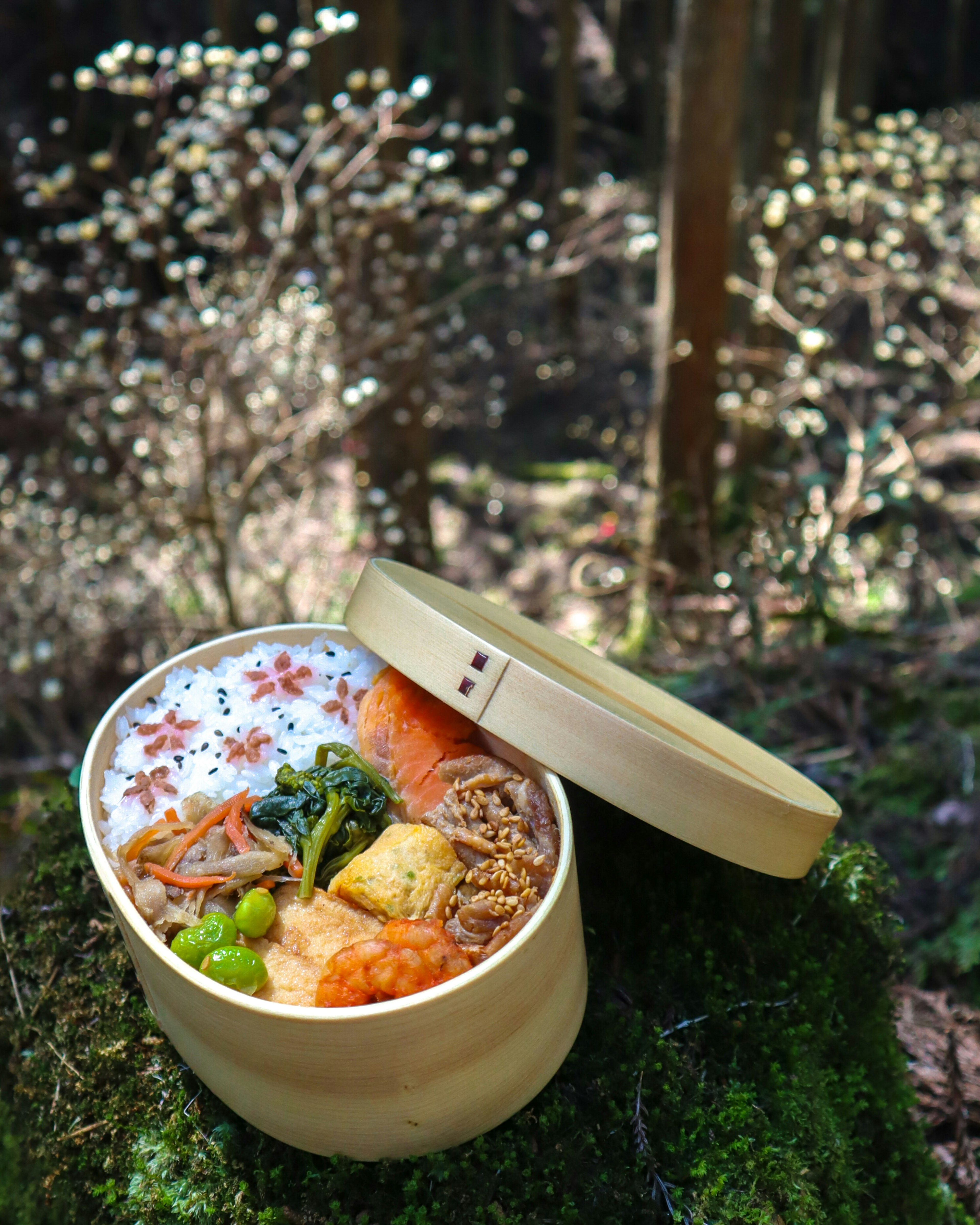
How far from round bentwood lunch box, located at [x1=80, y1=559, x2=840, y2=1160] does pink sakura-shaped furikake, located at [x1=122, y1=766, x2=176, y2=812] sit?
12 centimetres

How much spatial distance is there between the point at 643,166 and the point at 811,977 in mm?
14269

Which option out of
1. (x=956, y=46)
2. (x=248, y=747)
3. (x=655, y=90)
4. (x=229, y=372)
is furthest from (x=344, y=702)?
(x=956, y=46)

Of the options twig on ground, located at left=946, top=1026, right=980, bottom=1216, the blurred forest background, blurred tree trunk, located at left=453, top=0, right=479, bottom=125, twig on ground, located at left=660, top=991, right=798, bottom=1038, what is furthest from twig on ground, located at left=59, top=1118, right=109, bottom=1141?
blurred tree trunk, located at left=453, top=0, right=479, bottom=125

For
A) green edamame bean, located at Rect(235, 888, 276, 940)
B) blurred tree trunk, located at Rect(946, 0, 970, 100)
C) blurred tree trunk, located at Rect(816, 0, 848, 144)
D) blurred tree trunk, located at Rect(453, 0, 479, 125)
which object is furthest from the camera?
blurred tree trunk, located at Rect(946, 0, 970, 100)

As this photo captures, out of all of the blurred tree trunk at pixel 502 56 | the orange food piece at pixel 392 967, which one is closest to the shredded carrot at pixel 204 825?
the orange food piece at pixel 392 967

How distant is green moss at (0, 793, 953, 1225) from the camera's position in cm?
209

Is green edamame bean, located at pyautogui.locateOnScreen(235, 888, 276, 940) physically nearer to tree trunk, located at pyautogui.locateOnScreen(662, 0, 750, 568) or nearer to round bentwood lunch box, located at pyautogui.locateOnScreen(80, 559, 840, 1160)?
round bentwood lunch box, located at pyautogui.locateOnScreen(80, 559, 840, 1160)

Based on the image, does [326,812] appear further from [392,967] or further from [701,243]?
[701,243]

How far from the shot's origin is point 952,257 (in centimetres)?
809

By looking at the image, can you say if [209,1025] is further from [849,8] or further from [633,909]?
[849,8]

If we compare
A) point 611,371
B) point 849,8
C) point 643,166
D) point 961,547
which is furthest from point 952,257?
point 643,166

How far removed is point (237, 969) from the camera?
76.8 inches

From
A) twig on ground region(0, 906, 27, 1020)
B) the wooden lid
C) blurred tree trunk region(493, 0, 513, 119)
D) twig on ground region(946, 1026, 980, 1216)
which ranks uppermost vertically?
blurred tree trunk region(493, 0, 513, 119)

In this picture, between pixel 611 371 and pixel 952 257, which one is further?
pixel 611 371
